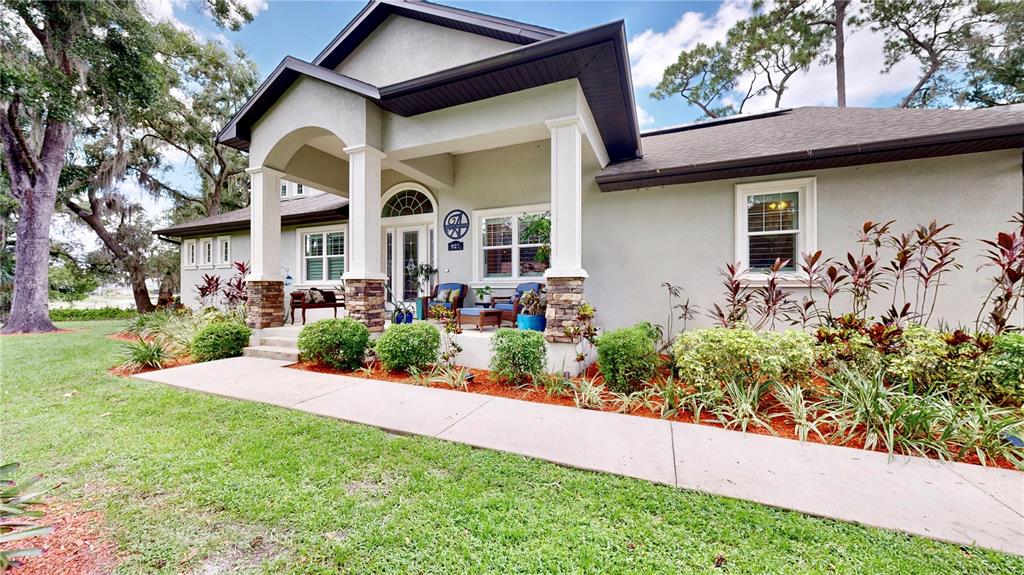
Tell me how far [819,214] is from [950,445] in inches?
161

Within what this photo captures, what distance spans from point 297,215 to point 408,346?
7.56 metres

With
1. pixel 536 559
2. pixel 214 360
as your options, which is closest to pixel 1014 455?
pixel 536 559

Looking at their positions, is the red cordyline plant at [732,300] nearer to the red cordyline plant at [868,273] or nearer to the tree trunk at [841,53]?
the red cordyline plant at [868,273]

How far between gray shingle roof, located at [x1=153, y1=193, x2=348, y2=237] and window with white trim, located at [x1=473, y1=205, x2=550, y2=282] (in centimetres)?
421

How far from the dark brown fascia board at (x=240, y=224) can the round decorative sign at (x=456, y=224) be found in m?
3.34

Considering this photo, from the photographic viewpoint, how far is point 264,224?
7.48 m

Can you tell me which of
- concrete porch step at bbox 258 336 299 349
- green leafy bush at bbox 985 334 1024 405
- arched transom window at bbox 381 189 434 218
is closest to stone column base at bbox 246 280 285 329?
concrete porch step at bbox 258 336 299 349

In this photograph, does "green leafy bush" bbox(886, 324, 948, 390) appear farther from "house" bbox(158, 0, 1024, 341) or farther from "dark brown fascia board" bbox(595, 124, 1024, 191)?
"dark brown fascia board" bbox(595, 124, 1024, 191)

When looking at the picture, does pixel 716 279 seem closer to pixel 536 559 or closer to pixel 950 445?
pixel 950 445

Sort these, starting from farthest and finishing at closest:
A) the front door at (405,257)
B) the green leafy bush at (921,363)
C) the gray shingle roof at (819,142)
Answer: the front door at (405,257) < the gray shingle roof at (819,142) < the green leafy bush at (921,363)

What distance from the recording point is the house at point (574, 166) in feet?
17.5

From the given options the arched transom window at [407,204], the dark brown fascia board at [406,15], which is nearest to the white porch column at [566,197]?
the dark brown fascia board at [406,15]

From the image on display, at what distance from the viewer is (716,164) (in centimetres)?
607

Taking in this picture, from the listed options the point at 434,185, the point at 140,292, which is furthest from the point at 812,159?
the point at 140,292
